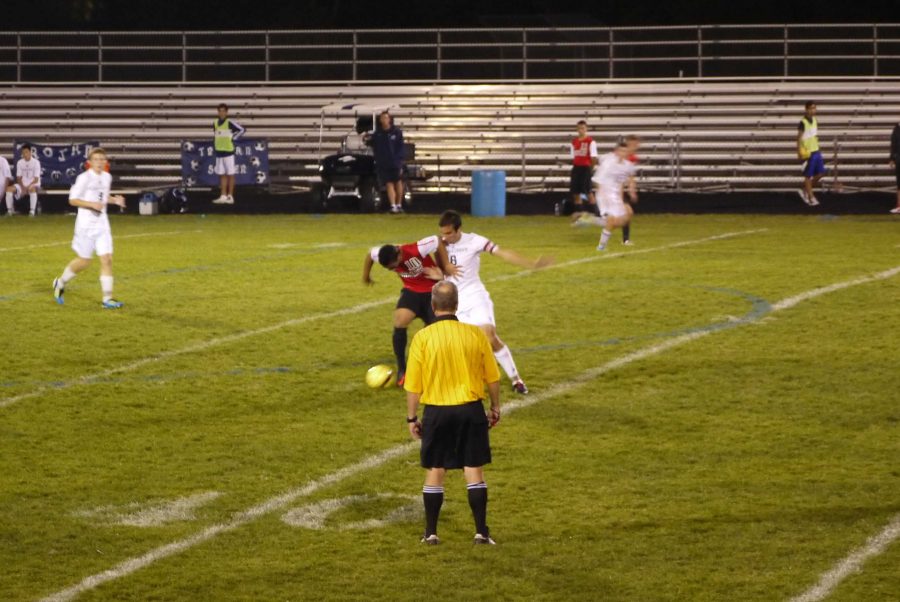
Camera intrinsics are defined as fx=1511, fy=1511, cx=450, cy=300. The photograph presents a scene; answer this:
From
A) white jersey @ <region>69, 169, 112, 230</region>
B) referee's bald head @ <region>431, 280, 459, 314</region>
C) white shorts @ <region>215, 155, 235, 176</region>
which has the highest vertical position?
white shorts @ <region>215, 155, 235, 176</region>

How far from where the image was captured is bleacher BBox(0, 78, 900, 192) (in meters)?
33.6

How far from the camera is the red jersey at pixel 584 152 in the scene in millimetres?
27438

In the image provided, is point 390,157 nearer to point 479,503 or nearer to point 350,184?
point 350,184

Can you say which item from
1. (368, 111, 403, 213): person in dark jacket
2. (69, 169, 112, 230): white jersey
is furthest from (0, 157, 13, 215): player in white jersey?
(69, 169, 112, 230): white jersey

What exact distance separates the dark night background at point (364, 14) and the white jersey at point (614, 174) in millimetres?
25590

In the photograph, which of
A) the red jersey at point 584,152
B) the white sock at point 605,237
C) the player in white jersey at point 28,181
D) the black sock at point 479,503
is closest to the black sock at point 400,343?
the black sock at point 479,503

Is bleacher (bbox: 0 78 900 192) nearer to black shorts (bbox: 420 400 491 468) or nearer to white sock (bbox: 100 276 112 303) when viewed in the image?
white sock (bbox: 100 276 112 303)

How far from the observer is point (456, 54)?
3788cm

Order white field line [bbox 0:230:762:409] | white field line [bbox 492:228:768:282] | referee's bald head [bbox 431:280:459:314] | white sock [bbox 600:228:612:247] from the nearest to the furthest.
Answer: referee's bald head [bbox 431:280:459:314]
white field line [bbox 0:230:762:409]
white field line [bbox 492:228:768:282]
white sock [bbox 600:228:612:247]

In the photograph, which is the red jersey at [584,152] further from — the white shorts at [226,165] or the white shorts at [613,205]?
the white shorts at [226,165]

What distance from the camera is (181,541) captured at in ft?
25.1

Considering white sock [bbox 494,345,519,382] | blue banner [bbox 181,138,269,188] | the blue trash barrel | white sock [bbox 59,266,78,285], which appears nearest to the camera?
white sock [bbox 494,345,519,382]

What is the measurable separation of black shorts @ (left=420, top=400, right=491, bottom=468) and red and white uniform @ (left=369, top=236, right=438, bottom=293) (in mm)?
3208

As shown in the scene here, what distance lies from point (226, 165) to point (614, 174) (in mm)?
12761
